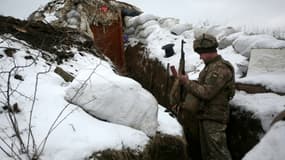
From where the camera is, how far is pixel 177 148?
2.88 meters

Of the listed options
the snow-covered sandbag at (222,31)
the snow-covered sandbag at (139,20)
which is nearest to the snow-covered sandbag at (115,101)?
the snow-covered sandbag at (222,31)

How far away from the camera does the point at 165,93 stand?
579cm

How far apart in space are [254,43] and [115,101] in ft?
10.3

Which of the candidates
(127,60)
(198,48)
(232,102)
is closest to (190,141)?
(232,102)

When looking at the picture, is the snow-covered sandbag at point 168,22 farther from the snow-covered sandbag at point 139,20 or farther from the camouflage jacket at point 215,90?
the camouflage jacket at point 215,90

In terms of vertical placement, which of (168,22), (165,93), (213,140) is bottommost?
(165,93)

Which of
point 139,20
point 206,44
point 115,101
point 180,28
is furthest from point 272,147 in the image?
point 139,20

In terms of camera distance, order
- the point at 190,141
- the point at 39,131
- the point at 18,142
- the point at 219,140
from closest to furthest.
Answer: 1. the point at 18,142
2. the point at 39,131
3. the point at 219,140
4. the point at 190,141

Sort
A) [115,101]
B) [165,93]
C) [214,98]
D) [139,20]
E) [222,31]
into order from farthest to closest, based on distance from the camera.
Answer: [139,20]
[222,31]
[165,93]
[214,98]
[115,101]

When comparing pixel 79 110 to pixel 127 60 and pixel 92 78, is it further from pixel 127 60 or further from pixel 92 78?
pixel 127 60

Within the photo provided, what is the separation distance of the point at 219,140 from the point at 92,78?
1.34 m

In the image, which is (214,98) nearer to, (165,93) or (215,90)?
(215,90)

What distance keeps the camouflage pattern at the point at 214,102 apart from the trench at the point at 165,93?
0.22m

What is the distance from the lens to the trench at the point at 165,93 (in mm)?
2762
